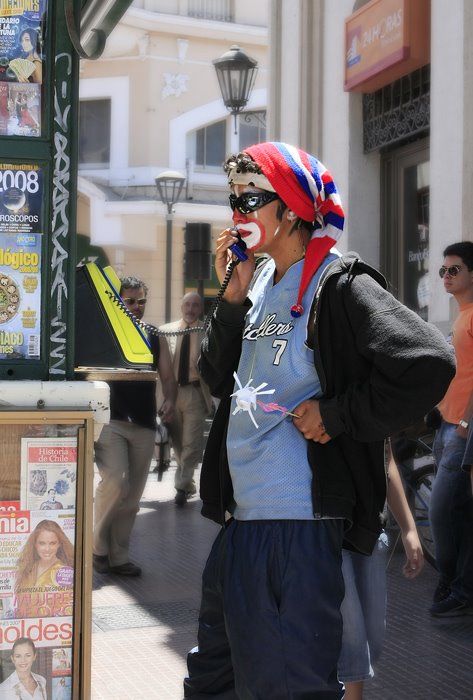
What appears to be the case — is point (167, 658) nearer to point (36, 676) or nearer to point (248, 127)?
point (36, 676)

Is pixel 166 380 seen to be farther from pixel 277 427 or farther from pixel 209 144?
pixel 209 144

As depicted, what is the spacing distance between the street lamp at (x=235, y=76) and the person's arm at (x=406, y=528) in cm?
983

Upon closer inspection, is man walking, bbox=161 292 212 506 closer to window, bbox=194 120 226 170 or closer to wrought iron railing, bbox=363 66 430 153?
wrought iron railing, bbox=363 66 430 153

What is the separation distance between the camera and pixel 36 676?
3.23 m

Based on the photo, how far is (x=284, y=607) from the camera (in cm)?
292

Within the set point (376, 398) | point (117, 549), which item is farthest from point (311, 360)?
point (117, 549)

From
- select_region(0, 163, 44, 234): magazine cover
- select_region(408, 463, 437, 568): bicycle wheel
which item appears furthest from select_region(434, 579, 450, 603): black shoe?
select_region(0, 163, 44, 234): magazine cover

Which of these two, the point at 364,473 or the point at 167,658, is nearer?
the point at 364,473

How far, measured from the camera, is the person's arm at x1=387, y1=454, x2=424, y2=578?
387 centimetres

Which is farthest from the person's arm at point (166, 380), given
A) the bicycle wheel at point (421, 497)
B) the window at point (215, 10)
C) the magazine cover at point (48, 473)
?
the window at point (215, 10)

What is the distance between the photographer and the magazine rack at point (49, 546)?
10.5 ft

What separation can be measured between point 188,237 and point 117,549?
285 inches

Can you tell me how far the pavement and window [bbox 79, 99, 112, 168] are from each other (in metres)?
20.7

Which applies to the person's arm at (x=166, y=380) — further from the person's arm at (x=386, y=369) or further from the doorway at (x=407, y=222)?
the person's arm at (x=386, y=369)
